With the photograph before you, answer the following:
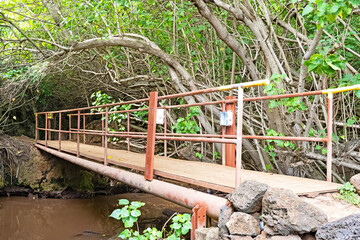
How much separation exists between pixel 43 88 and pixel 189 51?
546cm

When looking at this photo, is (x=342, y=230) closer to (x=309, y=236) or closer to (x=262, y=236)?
(x=309, y=236)

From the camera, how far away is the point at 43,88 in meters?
9.57

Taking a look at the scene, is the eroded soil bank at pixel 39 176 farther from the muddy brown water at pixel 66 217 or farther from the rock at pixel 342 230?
the rock at pixel 342 230

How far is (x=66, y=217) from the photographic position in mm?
6195

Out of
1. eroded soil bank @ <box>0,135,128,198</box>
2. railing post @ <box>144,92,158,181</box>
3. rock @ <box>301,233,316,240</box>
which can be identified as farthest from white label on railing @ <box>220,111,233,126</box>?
eroded soil bank @ <box>0,135,128,198</box>

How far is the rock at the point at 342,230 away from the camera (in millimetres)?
1470

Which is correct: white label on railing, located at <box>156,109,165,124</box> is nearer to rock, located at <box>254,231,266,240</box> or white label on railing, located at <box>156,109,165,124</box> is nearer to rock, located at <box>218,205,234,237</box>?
rock, located at <box>218,205,234,237</box>

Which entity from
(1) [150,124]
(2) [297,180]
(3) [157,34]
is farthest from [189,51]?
(2) [297,180]

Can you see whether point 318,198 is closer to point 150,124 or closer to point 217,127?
point 150,124

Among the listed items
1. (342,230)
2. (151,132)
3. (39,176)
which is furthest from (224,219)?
(39,176)

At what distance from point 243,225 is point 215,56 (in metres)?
4.99

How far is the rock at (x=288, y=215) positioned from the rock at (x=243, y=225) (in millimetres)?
69

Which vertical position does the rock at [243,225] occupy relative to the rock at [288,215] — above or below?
below

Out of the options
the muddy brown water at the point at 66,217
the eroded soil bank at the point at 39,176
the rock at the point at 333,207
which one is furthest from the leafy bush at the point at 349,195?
the eroded soil bank at the point at 39,176
